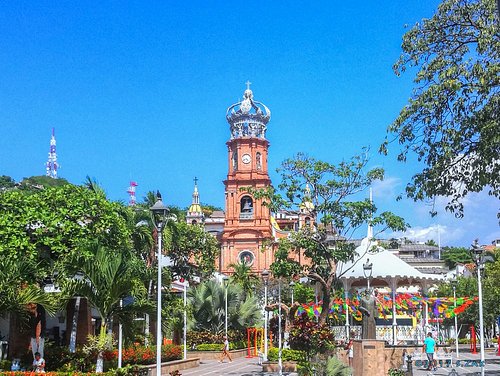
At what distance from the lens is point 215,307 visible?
44.6m

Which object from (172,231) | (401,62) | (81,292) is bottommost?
(81,292)

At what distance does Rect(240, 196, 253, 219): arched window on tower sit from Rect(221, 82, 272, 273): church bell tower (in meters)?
0.09

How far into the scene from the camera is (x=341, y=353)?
93.9 ft

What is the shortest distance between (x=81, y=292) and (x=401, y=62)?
1169 cm

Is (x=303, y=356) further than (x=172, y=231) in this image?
No

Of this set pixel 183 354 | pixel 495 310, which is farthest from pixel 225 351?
pixel 495 310

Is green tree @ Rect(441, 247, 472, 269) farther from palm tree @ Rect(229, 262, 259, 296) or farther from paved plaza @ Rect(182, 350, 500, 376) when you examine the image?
paved plaza @ Rect(182, 350, 500, 376)

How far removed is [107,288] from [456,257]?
299 feet

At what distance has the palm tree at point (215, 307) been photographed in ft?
144

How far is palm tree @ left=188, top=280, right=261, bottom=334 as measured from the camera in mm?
44000

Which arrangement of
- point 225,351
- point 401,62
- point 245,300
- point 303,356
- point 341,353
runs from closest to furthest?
point 401,62, point 303,356, point 341,353, point 225,351, point 245,300

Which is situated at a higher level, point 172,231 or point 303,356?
point 172,231

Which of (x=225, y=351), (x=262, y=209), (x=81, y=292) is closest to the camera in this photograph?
(x=81, y=292)

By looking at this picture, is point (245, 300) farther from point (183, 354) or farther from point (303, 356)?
point (303, 356)
